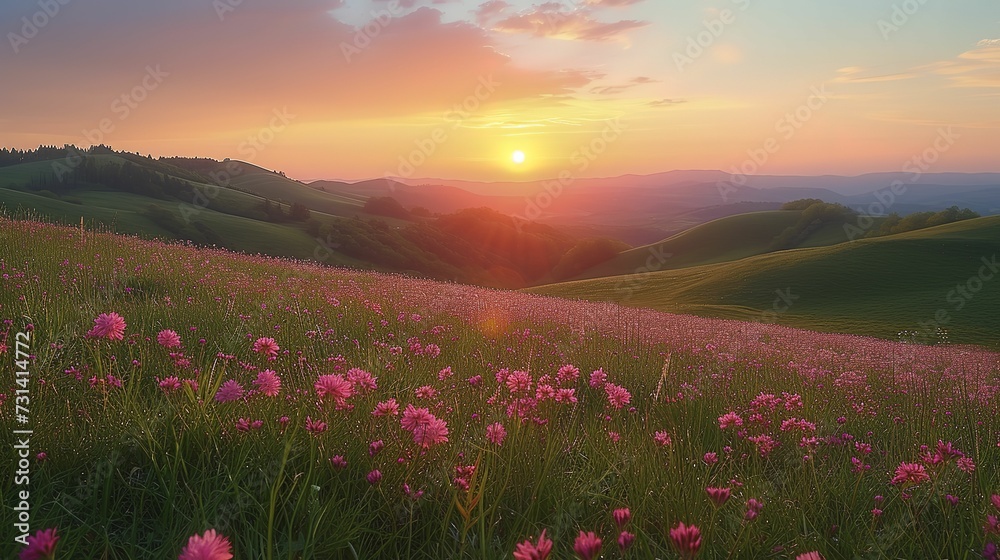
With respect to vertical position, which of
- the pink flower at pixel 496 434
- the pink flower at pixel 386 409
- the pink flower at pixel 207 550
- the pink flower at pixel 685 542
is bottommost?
the pink flower at pixel 496 434

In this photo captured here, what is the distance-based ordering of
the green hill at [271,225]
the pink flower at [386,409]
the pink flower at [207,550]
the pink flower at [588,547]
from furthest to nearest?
the green hill at [271,225]
the pink flower at [386,409]
the pink flower at [588,547]
the pink flower at [207,550]

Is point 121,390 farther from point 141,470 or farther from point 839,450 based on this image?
point 839,450

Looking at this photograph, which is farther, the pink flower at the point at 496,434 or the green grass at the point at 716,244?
the green grass at the point at 716,244

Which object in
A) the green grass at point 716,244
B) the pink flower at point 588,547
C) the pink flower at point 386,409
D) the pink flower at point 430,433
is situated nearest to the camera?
the pink flower at point 588,547

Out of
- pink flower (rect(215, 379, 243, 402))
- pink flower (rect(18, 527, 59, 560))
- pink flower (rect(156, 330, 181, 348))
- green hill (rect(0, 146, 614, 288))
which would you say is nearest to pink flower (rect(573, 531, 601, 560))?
pink flower (rect(18, 527, 59, 560))

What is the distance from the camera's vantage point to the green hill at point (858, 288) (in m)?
35.7

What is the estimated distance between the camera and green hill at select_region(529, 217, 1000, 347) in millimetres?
35719

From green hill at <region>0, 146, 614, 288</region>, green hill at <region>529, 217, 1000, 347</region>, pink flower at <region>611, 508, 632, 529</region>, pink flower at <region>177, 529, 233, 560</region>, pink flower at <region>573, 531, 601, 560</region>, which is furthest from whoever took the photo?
green hill at <region>0, 146, 614, 288</region>

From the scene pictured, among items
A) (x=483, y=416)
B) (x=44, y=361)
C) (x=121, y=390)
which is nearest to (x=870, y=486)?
(x=483, y=416)

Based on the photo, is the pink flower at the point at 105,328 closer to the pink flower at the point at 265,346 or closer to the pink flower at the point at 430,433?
the pink flower at the point at 265,346

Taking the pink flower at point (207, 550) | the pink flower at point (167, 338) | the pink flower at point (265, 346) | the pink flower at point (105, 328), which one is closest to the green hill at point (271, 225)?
the pink flower at point (167, 338)

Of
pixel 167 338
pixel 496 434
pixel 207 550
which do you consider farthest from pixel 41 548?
pixel 167 338

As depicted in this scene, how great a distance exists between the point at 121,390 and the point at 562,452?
2582 millimetres

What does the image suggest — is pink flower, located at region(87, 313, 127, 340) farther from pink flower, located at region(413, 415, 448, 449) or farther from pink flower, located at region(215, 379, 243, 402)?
pink flower, located at region(413, 415, 448, 449)
